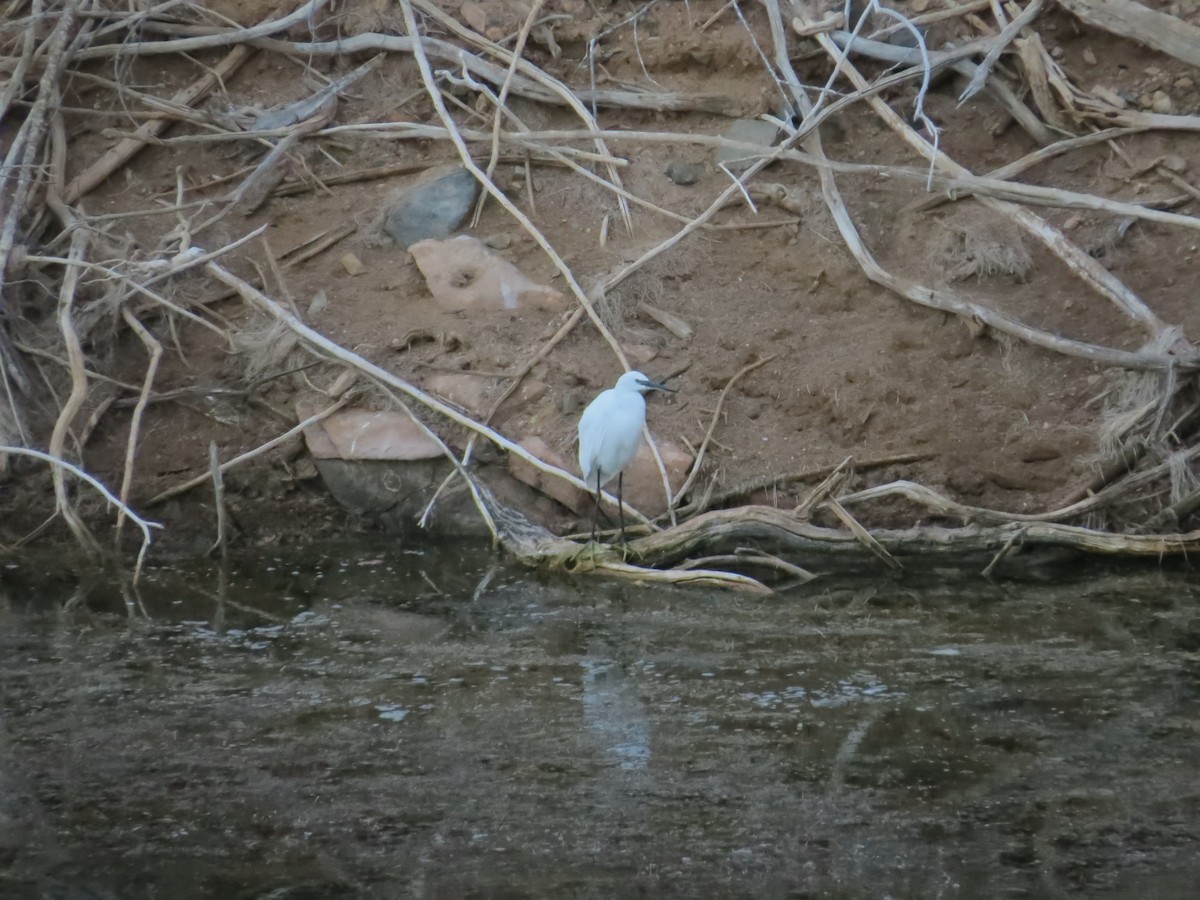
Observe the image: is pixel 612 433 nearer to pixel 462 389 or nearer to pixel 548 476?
pixel 548 476

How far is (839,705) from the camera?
13.2 ft

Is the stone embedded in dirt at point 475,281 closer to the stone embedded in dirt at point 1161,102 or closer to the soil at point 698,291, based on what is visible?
the soil at point 698,291

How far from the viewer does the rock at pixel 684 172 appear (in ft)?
22.4

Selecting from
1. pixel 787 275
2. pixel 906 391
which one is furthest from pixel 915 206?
pixel 906 391

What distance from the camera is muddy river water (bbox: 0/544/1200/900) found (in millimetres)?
3201

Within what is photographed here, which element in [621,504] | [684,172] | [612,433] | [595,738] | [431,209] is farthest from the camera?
[684,172]

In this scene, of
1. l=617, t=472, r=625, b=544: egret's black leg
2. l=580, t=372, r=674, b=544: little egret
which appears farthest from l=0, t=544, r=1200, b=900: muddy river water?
l=580, t=372, r=674, b=544: little egret

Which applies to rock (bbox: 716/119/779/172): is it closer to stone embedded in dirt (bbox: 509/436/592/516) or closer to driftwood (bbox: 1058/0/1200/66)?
driftwood (bbox: 1058/0/1200/66)

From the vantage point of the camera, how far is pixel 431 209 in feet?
21.9

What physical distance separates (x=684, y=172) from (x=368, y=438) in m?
2.09

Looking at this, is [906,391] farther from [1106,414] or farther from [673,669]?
[673,669]

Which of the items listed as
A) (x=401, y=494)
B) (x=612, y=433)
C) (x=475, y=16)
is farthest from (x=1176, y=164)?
(x=401, y=494)

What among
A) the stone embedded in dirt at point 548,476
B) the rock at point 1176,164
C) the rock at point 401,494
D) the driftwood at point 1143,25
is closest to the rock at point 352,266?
the rock at point 401,494

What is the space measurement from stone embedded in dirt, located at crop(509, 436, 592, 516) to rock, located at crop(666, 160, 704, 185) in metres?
1.73
